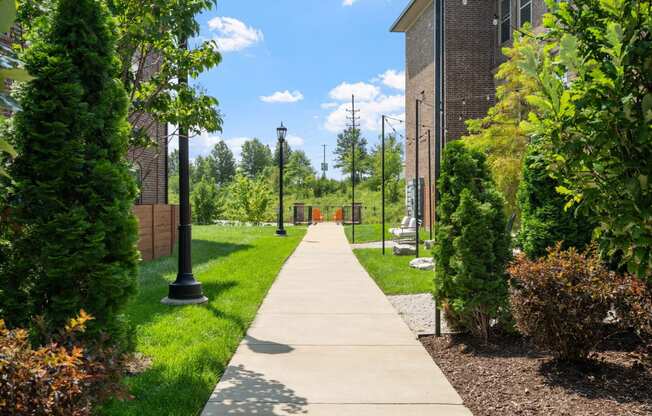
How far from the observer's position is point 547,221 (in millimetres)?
6457

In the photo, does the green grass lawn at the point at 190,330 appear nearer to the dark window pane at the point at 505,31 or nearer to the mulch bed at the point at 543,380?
the mulch bed at the point at 543,380

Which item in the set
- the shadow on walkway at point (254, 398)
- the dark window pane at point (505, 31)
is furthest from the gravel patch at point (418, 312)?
the dark window pane at point (505, 31)

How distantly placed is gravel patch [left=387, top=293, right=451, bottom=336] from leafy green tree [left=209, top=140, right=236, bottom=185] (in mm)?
94821

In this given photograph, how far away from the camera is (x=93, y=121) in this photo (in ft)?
14.0

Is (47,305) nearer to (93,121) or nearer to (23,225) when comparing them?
(23,225)

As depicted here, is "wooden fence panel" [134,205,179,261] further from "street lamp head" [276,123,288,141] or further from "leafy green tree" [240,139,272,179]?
"leafy green tree" [240,139,272,179]

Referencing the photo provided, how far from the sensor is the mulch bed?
4109 millimetres

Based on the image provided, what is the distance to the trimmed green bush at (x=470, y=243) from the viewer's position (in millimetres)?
5602

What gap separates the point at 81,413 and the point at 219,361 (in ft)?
9.90

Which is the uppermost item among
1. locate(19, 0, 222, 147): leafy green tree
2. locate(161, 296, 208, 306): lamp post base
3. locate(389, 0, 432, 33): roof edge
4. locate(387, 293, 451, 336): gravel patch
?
locate(389, 0, 432, 33): roof edge

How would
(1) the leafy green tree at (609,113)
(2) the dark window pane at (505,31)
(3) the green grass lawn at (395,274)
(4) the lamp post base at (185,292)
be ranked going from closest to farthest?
Result: (1) the leafy green tree at (609,113) < (4) the lamp post base at (185,292) < (3) the green grass lawn at (395,274) < (2) the dark window pane at (505,31)

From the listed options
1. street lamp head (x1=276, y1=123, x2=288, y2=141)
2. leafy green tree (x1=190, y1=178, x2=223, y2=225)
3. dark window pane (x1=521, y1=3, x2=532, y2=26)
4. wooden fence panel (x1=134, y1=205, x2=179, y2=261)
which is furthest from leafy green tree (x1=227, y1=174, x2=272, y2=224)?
dark window pane (x1=521, y1=3, x2=532, y2=26)

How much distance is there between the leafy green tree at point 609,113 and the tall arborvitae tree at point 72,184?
3.27 metres

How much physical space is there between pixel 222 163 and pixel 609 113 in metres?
103
